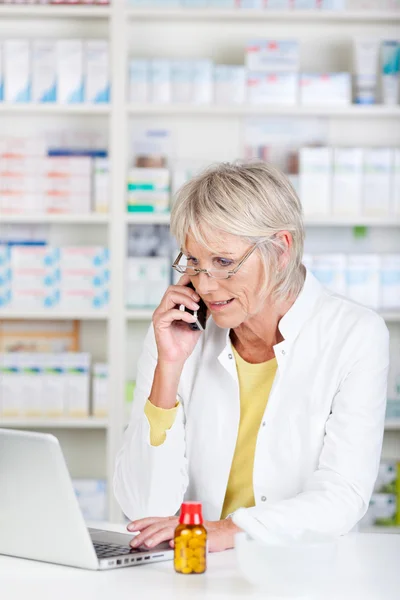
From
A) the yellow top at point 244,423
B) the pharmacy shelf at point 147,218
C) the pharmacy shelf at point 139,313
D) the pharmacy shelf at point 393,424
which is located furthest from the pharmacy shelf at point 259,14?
the yellow top at point 244,423

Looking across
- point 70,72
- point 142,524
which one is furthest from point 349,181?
point 142,524

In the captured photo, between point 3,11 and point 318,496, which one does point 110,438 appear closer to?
point 3,11

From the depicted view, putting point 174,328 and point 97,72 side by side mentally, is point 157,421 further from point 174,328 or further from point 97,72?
point 97,72

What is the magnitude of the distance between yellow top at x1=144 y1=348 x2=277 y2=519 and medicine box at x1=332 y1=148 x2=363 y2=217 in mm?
1826

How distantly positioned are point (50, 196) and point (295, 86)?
1104mm

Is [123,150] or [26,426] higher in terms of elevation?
[123,150]

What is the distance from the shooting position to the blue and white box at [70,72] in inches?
148

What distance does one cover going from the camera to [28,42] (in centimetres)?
379

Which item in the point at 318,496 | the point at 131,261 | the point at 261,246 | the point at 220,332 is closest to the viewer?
the point at 318,496

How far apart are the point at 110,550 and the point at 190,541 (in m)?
0.18

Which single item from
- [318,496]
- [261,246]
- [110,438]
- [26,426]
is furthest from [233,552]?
[26,426]

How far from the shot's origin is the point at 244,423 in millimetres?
2064

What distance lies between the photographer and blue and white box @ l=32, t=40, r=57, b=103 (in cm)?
379

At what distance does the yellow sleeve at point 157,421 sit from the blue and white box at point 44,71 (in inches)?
86.4
